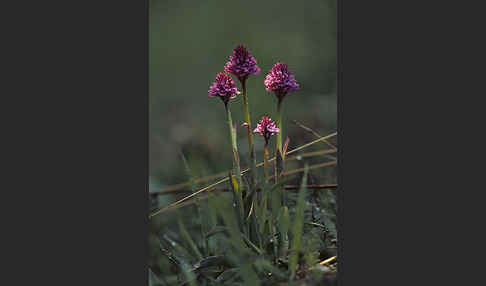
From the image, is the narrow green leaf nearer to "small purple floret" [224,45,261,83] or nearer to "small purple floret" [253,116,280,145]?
"small purple floret" [253,116,280,145]

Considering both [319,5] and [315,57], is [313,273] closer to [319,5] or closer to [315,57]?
[319,5]

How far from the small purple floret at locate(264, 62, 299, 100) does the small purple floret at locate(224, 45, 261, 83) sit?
0.08 meters

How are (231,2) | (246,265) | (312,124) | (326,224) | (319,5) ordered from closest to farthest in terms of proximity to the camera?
(246,265) < (326,224) < (319,5) < (231,2) < (312,124)

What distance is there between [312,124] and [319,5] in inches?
47.7

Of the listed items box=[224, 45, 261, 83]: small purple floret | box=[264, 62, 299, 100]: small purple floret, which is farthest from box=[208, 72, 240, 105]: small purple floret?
box=[264, 62, 299, 100]: small purple floret

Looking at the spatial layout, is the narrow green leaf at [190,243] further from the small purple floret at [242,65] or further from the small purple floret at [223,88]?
the small purple floret at [242,65]

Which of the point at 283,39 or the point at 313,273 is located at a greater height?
the point at 283,39

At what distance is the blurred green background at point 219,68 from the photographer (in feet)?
9.27

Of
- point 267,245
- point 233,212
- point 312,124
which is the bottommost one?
point 267,245

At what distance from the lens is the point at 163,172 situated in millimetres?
3678

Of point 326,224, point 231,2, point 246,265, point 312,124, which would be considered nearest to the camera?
point 246,265

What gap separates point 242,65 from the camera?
2.25 m

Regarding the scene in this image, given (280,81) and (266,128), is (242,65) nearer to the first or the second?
(280,81)

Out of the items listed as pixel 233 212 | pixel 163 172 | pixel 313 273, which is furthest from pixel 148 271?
pixel 163 172
